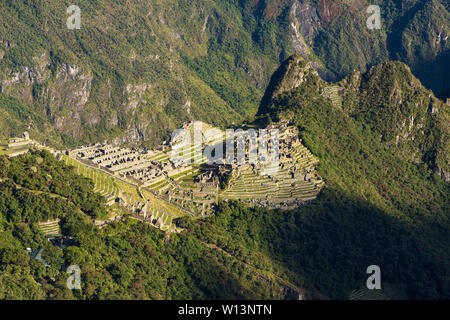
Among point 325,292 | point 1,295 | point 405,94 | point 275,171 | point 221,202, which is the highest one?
point 405,94

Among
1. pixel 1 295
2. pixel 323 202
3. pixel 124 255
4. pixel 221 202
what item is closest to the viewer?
pixel 1 295

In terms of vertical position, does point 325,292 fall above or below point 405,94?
below

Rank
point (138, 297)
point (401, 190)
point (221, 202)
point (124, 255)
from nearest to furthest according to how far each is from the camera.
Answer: point (138, 297), point (124, 255), point (221, 202), point (401, 190)

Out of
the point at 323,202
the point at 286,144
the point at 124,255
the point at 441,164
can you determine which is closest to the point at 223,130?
the point at 286,144

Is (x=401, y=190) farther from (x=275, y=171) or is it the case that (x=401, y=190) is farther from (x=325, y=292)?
(x=325, y=292)

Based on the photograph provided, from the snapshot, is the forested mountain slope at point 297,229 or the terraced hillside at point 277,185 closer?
the forested mountain slope at point 297,229

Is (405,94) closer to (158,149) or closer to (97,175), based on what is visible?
(158,149)

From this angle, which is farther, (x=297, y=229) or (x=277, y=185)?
(x=277, y=185)

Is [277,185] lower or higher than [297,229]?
higher

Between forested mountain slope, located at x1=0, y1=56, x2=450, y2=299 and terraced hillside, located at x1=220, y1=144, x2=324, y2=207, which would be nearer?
forested mountain slope, located at x1=0, y1=56, x2=450, y2=299

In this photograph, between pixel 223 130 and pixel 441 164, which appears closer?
pixel 223 130
